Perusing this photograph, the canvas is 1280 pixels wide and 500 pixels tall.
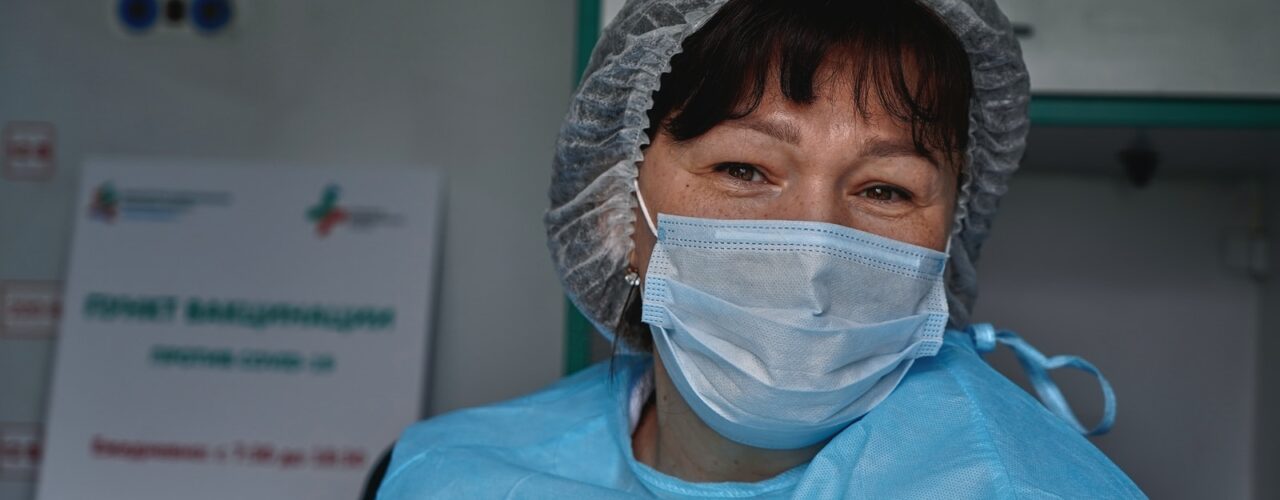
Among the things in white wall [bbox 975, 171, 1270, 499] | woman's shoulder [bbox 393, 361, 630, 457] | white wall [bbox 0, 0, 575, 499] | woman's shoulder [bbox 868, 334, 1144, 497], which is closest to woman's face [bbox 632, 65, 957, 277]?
woman's shoulder [bbox 868, 334, 1144, 497]

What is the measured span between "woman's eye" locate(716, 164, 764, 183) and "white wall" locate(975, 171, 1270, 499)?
1.06 metres

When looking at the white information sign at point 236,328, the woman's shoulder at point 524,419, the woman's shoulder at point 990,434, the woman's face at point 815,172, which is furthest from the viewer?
the white information sign at point 236,328

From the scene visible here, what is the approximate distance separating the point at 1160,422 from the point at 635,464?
1227 millimetres

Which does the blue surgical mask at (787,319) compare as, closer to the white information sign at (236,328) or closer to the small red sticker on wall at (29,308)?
the white information sign at (236,328)

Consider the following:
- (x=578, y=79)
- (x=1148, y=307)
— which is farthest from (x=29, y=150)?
(x=1148, y=307)

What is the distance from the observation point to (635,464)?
1071 millimetres

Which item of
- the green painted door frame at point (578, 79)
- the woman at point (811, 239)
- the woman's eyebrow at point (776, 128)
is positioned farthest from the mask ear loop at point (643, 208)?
the green painted door frame at point (578, 79)

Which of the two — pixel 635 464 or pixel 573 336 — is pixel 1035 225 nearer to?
pixel 573 336

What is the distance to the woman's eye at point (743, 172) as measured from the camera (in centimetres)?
94

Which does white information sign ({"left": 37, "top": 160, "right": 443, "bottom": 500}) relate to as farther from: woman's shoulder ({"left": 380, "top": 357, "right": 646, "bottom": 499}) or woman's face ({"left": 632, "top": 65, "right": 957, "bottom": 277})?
woman's face ({"left": 632, "top": 65, "right": 957, "bottom": 277})

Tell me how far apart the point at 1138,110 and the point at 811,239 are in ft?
2.73

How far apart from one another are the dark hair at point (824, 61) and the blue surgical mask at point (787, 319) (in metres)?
0.11

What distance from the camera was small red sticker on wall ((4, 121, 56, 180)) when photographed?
2094 mm

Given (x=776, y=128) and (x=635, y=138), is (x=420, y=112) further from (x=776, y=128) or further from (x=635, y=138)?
(x=776, y=128)
